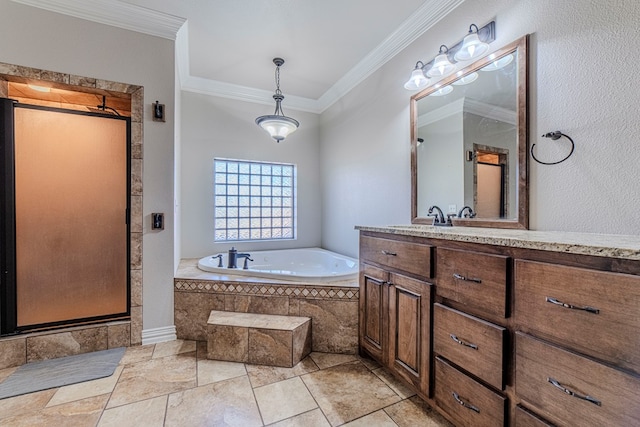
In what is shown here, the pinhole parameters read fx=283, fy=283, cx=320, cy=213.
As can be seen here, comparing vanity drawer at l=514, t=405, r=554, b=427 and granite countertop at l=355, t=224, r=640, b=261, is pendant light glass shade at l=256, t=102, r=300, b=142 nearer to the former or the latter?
granite countertop at l=355, t=224, r=640, b=261

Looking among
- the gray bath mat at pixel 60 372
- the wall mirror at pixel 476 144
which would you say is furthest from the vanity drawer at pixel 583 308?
the gray bath mat at pixel 60 372

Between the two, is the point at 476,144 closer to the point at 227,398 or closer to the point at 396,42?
the point at 396,42

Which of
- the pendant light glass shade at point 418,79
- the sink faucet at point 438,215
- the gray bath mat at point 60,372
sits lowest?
the gray bath mat at point 60,372

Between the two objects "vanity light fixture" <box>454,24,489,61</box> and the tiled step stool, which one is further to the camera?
the tiled step stool

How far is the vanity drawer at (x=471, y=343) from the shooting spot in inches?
43.9

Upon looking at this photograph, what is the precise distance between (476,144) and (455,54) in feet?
2.02

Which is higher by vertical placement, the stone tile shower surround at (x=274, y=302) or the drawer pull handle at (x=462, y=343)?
the drawer pull handle at (x=462, y=343)

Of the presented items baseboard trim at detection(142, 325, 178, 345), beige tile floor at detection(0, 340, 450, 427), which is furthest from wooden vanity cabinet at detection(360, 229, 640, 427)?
baseboard trim at detection(142, 325, 178, 345)

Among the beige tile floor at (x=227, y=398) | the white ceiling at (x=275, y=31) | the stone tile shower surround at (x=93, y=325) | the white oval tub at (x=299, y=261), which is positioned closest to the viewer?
the beige tile floor at (x=227, y=398)

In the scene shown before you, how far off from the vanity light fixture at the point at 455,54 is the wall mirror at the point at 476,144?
78 millimetres

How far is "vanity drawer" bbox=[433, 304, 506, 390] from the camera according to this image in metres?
1.12

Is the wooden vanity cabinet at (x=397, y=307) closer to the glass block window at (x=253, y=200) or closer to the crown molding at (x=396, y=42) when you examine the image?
the crown molding at (x=396, y=42)

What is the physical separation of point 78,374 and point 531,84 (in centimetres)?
331

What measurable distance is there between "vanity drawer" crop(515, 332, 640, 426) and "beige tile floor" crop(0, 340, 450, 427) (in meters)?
0.66
